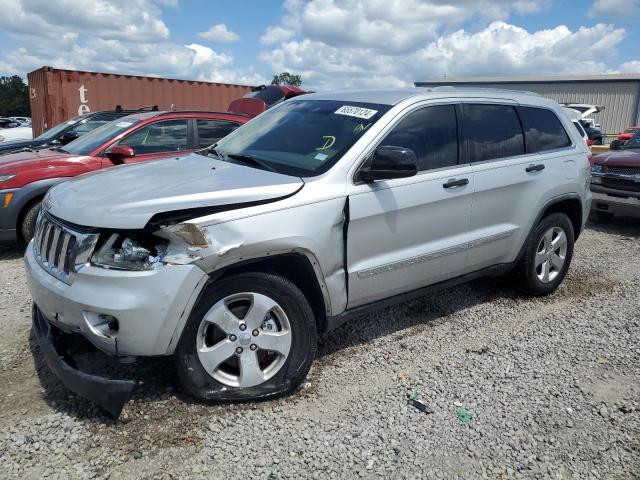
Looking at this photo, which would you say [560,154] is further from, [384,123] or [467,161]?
[384,123]

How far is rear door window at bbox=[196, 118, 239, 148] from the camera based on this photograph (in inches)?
278

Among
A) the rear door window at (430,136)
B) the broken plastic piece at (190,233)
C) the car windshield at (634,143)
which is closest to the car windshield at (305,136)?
the rear door window at (430,136)

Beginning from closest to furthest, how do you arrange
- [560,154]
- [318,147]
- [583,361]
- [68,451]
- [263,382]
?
[68,451] → [263,382] → [318,147] → [583,361] → [560,154]

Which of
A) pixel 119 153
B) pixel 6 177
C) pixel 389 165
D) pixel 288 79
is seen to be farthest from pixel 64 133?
pixel 288 79

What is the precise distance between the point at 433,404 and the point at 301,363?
0.81 metres

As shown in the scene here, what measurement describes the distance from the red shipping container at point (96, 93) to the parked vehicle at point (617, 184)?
38.1 feet

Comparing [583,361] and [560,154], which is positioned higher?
[560,154]

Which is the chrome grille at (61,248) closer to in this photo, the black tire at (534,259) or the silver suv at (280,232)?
the silver suv at (280,232)

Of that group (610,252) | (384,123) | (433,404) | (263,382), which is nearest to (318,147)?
A: (384,123)

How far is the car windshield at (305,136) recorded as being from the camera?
3.52m

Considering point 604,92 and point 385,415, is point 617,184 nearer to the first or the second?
point 385,415

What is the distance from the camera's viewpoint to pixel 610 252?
693cm

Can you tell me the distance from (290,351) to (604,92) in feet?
131

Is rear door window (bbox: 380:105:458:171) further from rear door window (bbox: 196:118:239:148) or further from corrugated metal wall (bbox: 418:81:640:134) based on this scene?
corrugated metal wall (bbox: 418:81:640:134)
